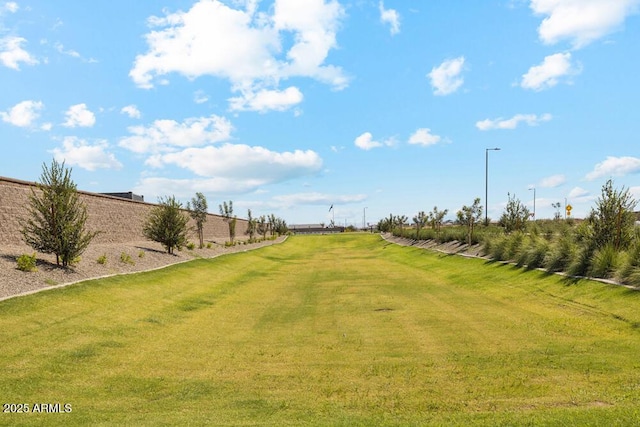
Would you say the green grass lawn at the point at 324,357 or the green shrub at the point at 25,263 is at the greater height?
the green shrub at the point at 25,263

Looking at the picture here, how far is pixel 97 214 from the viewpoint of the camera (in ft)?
92.6

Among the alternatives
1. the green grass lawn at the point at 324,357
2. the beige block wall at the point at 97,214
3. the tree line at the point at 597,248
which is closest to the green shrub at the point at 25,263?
the green grass lawn at the point at 324,357

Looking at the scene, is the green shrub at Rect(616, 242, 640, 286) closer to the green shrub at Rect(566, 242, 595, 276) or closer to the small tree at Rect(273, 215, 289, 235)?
the green shrub at Rect(566, 242, 595, 276)

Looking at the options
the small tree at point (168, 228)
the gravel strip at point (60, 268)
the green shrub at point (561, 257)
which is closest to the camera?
the gravel strip at point (60, 268)

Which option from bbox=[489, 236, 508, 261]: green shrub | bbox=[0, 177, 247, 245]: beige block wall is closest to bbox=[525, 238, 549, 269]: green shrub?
bbox=[489, 236, 508, 261]: green shrub

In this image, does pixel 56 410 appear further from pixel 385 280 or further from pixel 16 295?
pixel 385 280

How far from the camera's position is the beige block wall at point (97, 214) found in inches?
759

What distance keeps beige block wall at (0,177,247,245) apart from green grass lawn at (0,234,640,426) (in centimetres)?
692

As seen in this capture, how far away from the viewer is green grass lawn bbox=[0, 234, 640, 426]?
6340mm

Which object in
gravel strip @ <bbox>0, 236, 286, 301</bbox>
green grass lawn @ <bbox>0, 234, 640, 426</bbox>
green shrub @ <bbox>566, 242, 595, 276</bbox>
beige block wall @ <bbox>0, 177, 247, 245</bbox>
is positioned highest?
beige block wall @ <bbox>0, 177, 247, 245</bbox>

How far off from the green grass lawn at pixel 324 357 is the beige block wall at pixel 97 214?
6920 millimetres

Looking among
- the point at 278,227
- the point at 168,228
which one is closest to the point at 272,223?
the point at 278,227

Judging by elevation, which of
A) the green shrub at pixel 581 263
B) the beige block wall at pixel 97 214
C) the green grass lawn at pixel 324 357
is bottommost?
the green grass lawn at pixel 324 357

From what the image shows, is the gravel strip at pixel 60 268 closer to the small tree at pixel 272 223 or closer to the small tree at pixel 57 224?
the small tree at pixel 57 224
